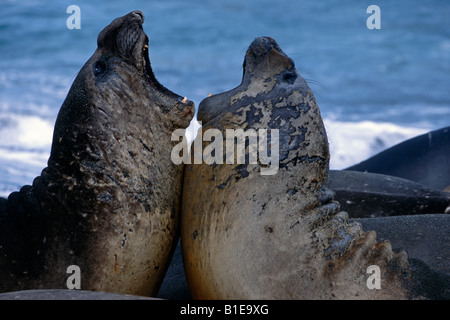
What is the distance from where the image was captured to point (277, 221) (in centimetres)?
237

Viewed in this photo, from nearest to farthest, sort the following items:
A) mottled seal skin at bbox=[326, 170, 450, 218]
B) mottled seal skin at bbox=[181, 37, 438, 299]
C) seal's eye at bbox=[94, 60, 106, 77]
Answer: mottled seal skin at bbox=[181, 37, 438, 299] < seal's eye at bbox=[94, 60, 106, 77] < mottled seal skin at bbox=[326, 170, 450, 218]

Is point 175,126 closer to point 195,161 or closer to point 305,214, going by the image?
point 195,161

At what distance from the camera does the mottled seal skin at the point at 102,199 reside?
8.03 feet

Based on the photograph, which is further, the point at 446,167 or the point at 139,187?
the point at 446,167

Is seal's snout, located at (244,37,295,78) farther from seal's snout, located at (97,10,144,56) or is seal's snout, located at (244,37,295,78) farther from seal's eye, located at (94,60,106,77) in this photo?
seal's eye, located at (94,60,106,77)

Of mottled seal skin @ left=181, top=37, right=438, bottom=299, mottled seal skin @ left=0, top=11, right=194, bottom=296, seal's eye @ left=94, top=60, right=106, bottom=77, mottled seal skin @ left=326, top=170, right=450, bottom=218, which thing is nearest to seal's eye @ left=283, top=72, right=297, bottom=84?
mottled seal skin @ left=181, top=37, right=438, bottom=299

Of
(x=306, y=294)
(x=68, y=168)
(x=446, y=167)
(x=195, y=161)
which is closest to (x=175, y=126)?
(x=195, y=161)

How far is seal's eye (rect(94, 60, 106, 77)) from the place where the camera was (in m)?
2.68
